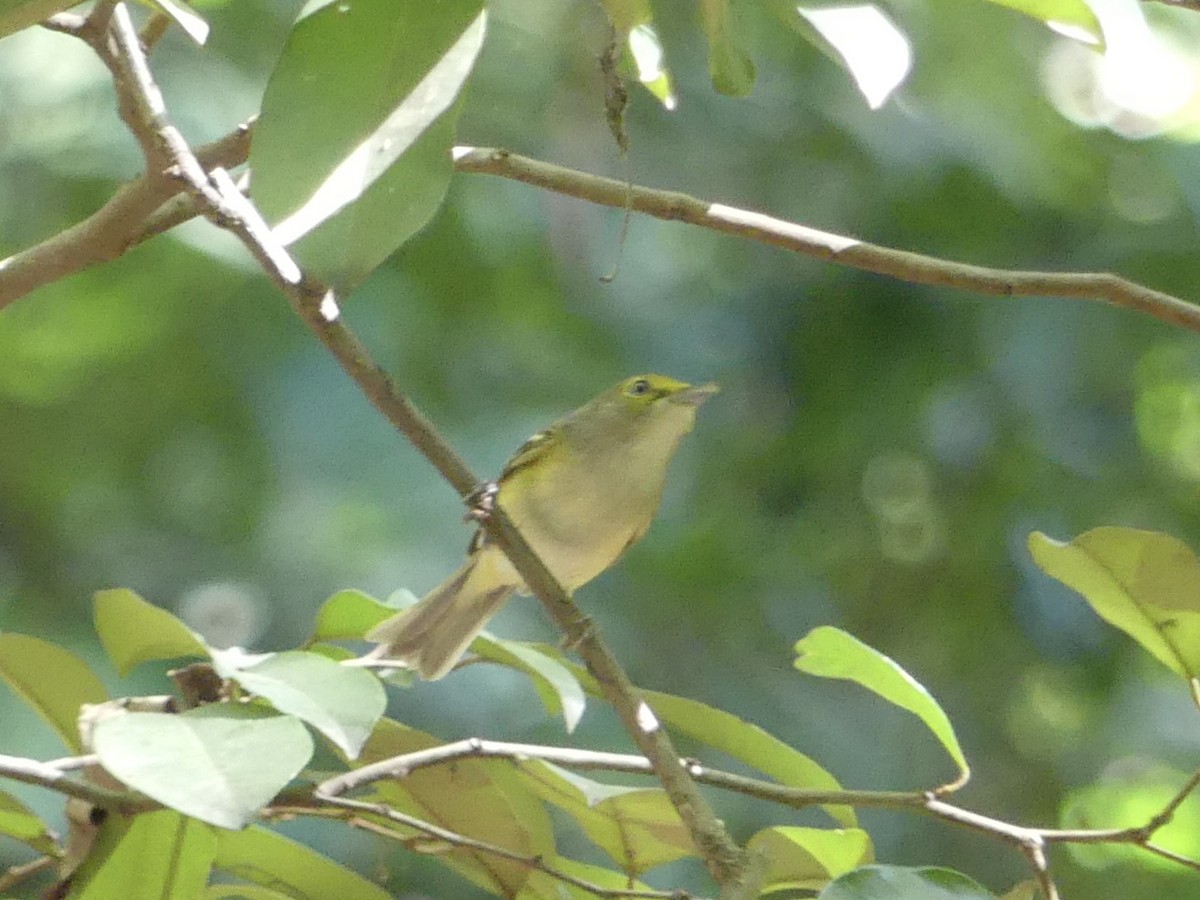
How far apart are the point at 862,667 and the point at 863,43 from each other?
1.20 feet

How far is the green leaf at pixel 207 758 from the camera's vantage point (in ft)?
1.71

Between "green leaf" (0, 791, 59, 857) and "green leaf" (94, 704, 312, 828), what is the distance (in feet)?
0.78

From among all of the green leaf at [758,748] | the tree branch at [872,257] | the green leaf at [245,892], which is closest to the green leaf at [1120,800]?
the green leaf at [758,748]

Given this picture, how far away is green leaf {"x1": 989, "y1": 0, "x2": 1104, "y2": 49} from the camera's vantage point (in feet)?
2.55

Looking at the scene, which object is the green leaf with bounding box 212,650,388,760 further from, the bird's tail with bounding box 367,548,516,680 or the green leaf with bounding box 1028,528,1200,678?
the bird's tail with bounding box 367,548,516,680

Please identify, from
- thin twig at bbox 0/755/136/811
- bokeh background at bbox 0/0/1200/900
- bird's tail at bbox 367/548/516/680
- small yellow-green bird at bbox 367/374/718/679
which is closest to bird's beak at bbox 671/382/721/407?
small yellow-green bird at bbox 367/374/718/679

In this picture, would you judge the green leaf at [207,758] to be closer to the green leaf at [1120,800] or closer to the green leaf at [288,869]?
the green leaf at [288,869]

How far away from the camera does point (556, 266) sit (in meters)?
2.76

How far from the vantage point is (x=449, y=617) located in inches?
61.9

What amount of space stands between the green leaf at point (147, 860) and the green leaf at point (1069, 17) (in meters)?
0.63

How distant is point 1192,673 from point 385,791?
0.52 meters

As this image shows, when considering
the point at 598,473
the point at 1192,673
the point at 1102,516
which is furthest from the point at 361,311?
the point at 1192,673

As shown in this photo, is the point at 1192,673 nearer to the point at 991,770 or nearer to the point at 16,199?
the point at 991,770

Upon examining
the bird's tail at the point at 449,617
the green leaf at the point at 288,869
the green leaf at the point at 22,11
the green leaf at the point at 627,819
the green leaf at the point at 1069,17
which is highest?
the green leaf at the point at 22,11
